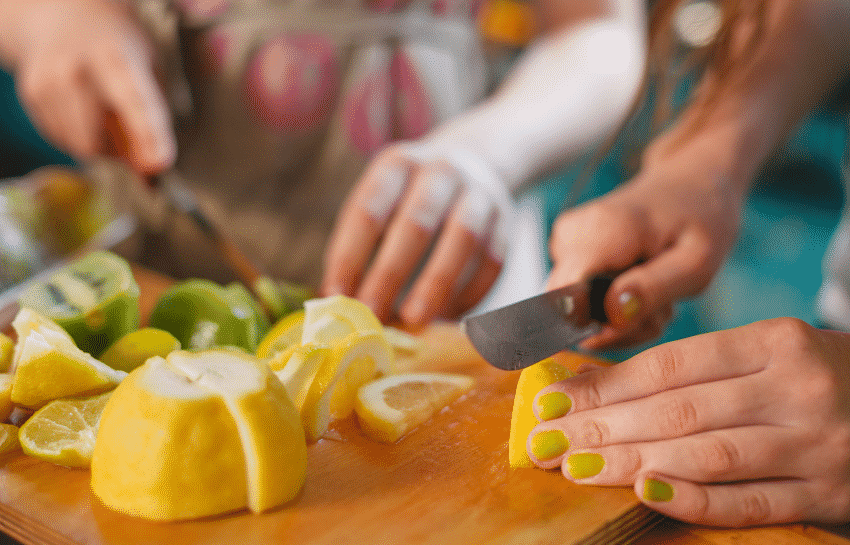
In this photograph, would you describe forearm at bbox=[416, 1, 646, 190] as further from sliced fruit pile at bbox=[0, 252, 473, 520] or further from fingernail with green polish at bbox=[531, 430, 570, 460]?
fingernail with green polish at bbox=[531, 430, 570, 460]

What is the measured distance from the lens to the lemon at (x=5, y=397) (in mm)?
767

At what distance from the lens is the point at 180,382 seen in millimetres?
633

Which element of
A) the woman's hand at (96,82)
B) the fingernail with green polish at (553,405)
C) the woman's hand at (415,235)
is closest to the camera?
the fingernail with green polish at (553,405)

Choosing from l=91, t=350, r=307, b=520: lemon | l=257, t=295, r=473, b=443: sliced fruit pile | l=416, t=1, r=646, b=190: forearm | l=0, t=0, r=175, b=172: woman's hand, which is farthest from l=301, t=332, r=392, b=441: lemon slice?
l=0, t=0, r=175, b=172: woman's hand

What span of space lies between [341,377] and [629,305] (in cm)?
47

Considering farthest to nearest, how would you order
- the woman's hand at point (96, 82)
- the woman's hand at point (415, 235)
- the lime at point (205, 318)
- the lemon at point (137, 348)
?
the woman's hand at point (96, 82) < the woman's hand at point (415, 235) < the lime at point (205, 318) < the lemon at point (137, 348)

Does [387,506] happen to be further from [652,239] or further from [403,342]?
[652,239]

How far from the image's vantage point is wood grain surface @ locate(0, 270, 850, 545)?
2.05ft

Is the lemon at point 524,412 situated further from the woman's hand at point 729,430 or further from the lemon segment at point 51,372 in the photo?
the lemon segment at point 51,372

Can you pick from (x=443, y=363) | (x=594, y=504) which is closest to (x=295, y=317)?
(x=443, y=363)

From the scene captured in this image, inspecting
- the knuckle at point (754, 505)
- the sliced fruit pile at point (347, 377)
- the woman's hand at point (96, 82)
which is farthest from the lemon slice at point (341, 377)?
the woman's hand at point (96, 82)

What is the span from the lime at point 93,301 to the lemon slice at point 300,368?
A: 0.93ft

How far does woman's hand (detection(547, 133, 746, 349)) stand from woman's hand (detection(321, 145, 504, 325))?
0.19m

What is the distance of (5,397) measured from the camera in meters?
0.77
